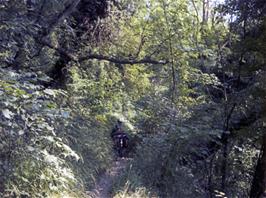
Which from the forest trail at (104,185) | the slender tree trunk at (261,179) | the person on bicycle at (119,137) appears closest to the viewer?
the forest trail at (104,185)

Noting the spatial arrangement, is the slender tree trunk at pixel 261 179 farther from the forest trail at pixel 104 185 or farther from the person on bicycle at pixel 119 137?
the person on bicycle at pixel 119 137

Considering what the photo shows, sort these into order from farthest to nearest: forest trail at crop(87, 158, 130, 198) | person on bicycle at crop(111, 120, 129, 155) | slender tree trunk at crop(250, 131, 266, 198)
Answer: person on bicycle at crop(111, 120, 129, 155)
slender tree trunk at crop(250, 131, 266, 198)
forest trail at crop(87, 158, 130, 198)

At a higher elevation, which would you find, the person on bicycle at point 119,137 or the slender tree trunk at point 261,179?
the slender tree trunk at point 261,179

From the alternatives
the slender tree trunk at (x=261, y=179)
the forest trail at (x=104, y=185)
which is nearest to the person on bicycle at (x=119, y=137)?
the forest trail at (x=104, y=185)

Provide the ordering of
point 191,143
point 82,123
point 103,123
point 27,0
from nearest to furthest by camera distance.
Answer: point 27,0, point 191,143, point 82,123, point 103,123

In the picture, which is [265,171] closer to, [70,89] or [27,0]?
[70,89]

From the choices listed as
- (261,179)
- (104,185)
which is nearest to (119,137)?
(104,185)

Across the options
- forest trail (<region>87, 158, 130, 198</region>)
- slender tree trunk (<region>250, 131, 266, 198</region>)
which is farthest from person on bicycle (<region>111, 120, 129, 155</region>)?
slender tree trunk (<region>250, 131, 266, 198</region>)

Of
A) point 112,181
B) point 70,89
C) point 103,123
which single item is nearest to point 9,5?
point 70,89

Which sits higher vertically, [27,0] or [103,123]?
[27,0]

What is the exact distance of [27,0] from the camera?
768cm

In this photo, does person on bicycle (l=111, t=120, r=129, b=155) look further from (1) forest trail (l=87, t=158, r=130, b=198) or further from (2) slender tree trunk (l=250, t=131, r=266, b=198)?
(2) slender tree trunk (l=250, t=131, r=266, b=198)

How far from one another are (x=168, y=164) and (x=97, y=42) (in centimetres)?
386

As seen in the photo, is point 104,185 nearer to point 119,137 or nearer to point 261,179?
point 261,179
